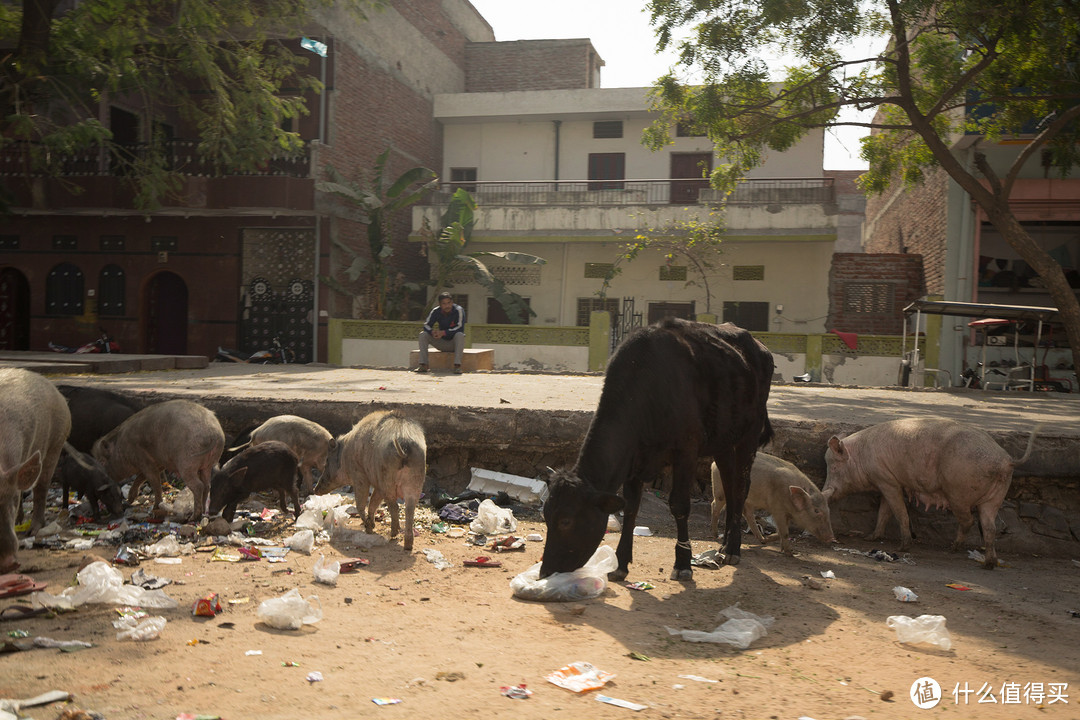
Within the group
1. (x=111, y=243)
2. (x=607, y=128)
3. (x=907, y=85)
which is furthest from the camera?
(x=607, y=128)

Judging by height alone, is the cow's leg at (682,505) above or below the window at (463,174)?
below

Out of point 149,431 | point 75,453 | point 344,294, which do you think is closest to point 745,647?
point 149,431

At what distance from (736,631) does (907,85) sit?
9.84 meters

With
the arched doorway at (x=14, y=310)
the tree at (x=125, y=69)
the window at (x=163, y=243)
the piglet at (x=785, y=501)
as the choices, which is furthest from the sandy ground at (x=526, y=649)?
the arched doorway at (x=14, y=310)

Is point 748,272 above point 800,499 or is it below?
above

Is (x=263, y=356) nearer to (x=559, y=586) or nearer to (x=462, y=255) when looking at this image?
(x=462, y=255)

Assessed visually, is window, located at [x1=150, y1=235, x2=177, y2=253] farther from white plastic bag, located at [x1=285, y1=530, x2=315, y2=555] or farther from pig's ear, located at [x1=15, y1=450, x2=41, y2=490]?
white plastic bag, located at [x1=285, y1=530, x2=315, y2=555]

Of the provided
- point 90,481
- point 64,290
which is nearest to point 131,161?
point 64,290

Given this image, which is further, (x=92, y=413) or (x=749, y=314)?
(x=749, y=314)

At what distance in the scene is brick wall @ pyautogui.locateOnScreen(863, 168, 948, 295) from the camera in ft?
57.6

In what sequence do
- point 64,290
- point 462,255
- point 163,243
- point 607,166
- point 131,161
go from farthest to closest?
point 607,166, point 462,255, point 64,290, point 163,243, point 131,161

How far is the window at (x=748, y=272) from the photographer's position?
75.9 feet

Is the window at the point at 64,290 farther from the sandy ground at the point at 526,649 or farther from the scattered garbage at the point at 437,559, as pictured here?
the scattered garbage at the point at 437,559

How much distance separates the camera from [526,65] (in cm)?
2884
